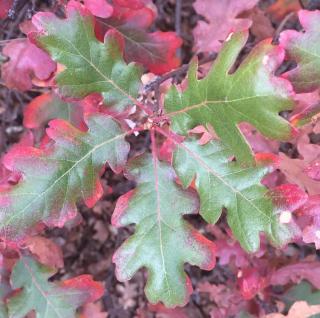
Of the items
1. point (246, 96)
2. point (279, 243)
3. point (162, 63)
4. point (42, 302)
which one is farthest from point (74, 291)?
point (246, 96)

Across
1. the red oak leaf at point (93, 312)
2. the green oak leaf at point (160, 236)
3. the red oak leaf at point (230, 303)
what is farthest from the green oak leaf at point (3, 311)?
the red oak leaf at point (230, 303)

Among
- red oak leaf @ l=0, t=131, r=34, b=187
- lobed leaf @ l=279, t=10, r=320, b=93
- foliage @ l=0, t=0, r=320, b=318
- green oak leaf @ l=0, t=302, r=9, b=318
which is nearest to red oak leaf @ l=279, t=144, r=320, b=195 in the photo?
foliage @ l=0, t=0, r=320, b=318

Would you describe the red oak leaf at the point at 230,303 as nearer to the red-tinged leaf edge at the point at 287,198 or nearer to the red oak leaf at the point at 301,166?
the red oak leaf at the point at 301,166

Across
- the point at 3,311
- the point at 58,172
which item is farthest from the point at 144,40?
the point at 3,311

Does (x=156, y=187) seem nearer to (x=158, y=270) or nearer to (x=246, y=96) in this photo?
(x=158, y=270)

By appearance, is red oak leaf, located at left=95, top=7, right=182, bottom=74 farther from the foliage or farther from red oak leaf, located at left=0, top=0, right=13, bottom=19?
red oak leaf, located at left=0, top=0, right=13, bottom=19

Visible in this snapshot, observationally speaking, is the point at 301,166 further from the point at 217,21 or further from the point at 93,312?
the point at 93,312
